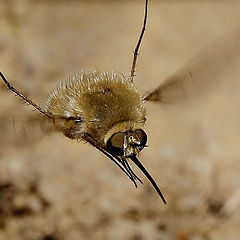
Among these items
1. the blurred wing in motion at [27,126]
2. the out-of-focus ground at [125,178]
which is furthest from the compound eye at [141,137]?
the out-of-focus ground at [125,178]

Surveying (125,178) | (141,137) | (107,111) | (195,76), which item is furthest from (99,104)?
(125,178)

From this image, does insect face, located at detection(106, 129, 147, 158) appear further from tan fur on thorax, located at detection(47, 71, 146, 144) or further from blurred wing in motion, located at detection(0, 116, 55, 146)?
blurred wing in motion, located at detection(0, 116, 55, 146)

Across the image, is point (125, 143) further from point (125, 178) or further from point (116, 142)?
point (125, 178)

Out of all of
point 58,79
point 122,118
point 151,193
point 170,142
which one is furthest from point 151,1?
point 122,118

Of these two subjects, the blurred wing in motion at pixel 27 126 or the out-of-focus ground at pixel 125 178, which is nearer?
the blurred wing in motion at pixel 27 126

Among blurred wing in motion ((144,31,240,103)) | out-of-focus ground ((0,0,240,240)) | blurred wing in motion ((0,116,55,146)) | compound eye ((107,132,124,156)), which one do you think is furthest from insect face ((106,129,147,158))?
out-of-focus ground ((0,0,240,240))

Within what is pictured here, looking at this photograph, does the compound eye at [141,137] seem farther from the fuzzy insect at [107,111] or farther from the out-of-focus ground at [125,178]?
the out-of-focus ground at [125,178]

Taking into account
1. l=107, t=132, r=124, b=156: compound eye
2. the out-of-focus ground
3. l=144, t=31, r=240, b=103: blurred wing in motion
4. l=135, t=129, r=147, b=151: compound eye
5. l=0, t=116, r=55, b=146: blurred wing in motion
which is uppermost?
the out-of-focus ground

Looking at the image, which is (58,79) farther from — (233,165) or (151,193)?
(233,165)
